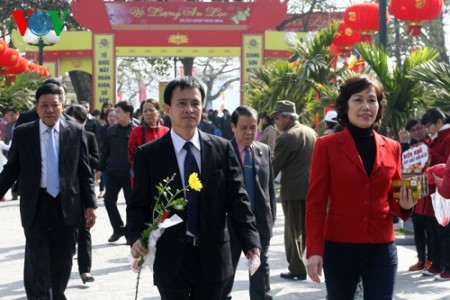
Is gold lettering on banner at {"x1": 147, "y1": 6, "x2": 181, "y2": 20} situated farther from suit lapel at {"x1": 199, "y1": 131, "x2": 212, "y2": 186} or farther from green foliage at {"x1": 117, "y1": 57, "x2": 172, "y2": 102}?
suit lapel at {"x1": 199, "y1": 131, "x2": 212, "y2": 186}

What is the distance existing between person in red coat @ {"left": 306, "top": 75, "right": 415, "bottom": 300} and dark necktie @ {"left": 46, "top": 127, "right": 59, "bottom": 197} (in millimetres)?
2363

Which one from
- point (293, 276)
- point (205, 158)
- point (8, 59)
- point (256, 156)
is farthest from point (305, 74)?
point (205, 158)

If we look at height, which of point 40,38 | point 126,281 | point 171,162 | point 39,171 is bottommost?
point 126,281

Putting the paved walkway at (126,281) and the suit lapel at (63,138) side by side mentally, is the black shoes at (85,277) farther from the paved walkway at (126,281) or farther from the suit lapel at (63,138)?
the suit lapel at (63,138)

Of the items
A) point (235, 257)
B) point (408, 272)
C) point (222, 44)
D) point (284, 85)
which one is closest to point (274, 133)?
point (284, 85)

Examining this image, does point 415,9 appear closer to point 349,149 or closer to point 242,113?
point 242,113

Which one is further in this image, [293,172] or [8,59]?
[8,59]

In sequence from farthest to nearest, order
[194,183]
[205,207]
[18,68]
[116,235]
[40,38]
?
[18,68], [40,38], [116,235], [205,207], [194,183]

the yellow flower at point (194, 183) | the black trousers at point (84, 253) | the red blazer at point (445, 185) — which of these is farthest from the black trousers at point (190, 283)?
the black trousers at point (84, 253)

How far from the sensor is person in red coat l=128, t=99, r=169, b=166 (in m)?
10.5

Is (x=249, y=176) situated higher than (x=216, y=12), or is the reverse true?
(x=216, y=12)

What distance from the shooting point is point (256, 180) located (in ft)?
24.7

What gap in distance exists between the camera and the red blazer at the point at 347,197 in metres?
5.02

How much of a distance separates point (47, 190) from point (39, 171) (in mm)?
145
